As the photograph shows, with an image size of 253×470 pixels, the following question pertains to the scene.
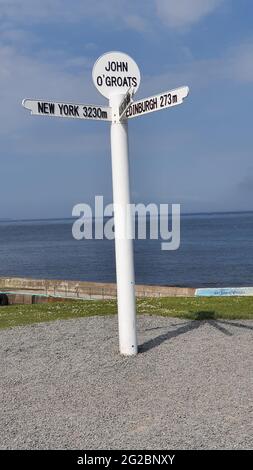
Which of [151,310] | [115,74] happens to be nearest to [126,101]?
[115,74]

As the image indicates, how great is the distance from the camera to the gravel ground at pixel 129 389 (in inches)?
202

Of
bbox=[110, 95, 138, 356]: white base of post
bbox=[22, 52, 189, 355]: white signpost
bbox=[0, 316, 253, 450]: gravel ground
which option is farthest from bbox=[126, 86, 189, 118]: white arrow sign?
bbox=[0, 316, 253, 450]: gravel ground

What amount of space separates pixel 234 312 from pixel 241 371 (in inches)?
173

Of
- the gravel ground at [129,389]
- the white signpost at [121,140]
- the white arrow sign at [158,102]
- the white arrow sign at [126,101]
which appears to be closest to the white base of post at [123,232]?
the white signpost at [121,140]

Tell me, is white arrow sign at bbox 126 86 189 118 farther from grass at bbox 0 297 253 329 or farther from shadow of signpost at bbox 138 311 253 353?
grass at bbox 0 297 253 329

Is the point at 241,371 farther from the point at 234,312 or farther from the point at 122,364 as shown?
the point at 234,312

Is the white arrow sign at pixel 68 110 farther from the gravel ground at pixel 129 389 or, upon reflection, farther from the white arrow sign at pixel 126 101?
the gravel ground at pixel 129 389

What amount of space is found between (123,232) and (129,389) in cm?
241

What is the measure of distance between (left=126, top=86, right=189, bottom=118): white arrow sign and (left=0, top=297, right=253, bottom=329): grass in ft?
15.1

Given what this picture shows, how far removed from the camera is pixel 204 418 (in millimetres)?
5535

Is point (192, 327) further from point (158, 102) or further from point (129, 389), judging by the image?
point (158, 102)

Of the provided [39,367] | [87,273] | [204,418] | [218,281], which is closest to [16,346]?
[39,367]
